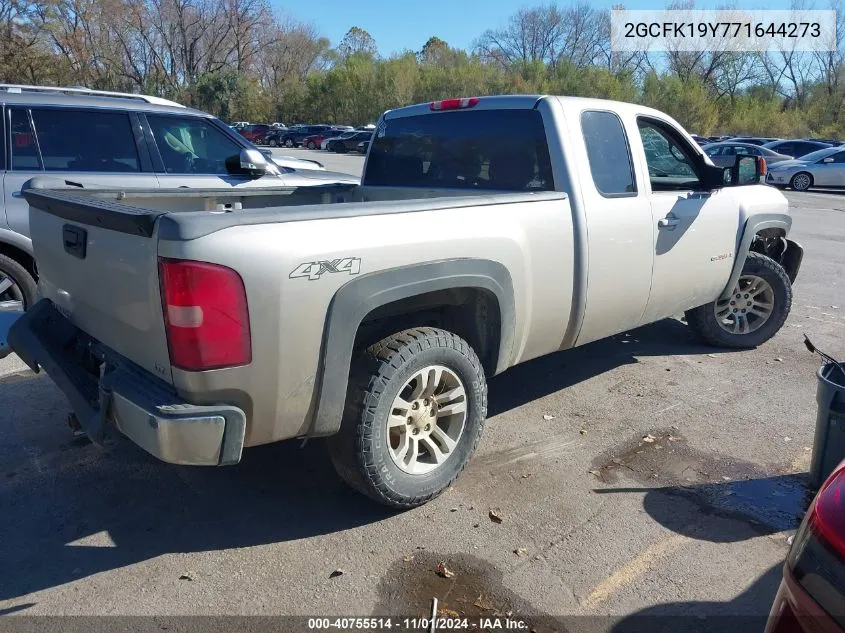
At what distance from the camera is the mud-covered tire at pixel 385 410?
3170 millimetres

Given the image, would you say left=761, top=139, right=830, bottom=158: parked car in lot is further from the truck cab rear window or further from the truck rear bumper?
the truck rear bumper

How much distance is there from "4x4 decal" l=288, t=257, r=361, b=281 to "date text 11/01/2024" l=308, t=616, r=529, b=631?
52.9 inches

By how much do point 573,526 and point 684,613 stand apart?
0.69 metres

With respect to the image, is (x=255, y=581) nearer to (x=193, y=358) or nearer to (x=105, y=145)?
(x=193, y=358)

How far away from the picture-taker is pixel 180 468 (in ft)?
12.9

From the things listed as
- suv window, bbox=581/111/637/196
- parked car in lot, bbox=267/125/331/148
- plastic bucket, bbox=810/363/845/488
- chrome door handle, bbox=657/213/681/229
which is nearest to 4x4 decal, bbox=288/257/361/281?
suv window, bbox=581/111/637/196

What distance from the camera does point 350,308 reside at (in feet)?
9.71

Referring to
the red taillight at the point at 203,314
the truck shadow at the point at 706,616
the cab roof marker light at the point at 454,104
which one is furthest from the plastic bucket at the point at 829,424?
the red taillight at the point at 203,314

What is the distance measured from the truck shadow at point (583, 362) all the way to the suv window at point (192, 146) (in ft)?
11.2

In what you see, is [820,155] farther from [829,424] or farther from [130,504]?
[130,504]

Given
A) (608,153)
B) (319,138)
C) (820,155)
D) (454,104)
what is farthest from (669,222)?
(319,138)

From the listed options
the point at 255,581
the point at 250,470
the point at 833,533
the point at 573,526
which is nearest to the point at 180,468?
the point at 250,470

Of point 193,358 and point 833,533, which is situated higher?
point 193,358

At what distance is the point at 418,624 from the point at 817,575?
5.05ft
